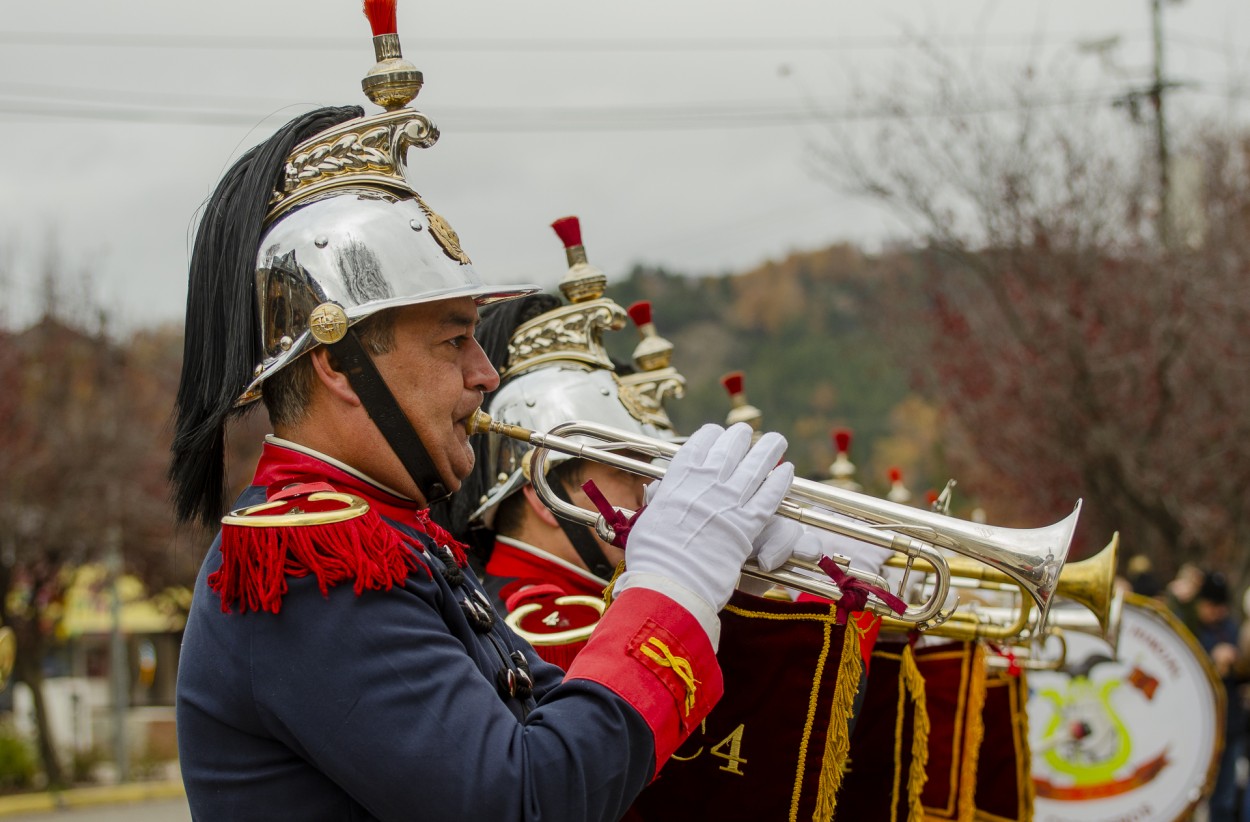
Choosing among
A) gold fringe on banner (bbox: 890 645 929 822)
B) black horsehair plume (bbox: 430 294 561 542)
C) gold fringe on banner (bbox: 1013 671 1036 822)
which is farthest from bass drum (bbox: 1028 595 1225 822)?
black horsehair plume (bbox: 430 294 561 542)

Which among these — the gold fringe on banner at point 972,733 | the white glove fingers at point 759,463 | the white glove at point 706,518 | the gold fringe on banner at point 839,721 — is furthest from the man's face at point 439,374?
the gold fringe on banner at point 972,733

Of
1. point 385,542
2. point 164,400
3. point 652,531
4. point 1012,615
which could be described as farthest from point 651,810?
point 164,400

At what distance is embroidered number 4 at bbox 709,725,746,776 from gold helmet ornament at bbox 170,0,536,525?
958mm

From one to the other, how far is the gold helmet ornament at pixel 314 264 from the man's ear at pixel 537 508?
4.68 ft

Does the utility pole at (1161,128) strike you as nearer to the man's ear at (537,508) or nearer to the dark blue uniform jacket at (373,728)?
the man's ear at (537,508)

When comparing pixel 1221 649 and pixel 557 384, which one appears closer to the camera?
pixel 557 384

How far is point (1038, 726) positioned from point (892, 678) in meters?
3.31

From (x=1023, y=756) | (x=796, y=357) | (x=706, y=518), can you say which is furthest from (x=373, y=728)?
(x=796, y=357)

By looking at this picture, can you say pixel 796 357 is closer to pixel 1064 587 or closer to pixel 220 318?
pixel 1064 587

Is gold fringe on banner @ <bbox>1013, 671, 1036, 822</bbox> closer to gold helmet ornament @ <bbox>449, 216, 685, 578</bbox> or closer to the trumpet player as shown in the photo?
gold helmet ornament @ <bbox>449, 216, 685, 578</bbox>

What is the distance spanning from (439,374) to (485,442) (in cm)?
180

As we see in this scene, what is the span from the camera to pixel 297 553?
2.24 m

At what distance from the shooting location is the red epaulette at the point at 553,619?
3502 millimetres

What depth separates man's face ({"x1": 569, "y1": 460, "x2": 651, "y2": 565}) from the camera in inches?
158
